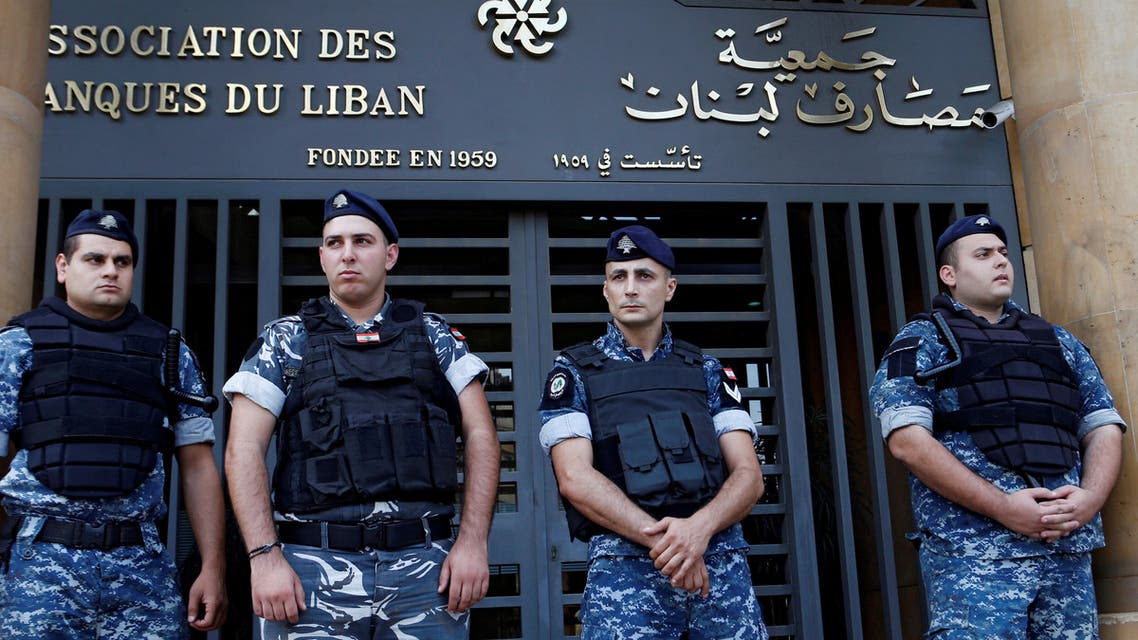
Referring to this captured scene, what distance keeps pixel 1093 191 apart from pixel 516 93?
2569 millimetres

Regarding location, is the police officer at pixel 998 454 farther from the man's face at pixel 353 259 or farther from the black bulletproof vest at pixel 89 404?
the black bulletproof vest at pixel 89 404

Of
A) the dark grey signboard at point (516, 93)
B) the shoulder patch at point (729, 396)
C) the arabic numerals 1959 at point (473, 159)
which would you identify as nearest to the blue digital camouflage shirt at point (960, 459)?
the shoulder patch at point (729, 396)

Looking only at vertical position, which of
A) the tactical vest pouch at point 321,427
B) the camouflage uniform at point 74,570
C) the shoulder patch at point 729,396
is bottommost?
the camouflage uniform at point 74,570

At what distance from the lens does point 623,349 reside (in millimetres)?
3365

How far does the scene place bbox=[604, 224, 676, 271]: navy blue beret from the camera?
333 centimetres

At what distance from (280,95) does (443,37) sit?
2.73 ft

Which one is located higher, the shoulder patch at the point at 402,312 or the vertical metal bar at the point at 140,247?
the vertical metal bar at the point at 140,247

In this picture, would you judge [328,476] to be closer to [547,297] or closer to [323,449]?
[323,449]

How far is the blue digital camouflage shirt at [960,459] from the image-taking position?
3203 mm

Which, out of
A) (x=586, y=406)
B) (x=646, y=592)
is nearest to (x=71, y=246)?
(x=586, y=406)

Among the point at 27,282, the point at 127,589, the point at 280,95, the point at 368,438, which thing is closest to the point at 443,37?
the point at 280,95

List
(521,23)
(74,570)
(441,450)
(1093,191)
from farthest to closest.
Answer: (521,23) → (1093,191) → (441,450) → (74,570)

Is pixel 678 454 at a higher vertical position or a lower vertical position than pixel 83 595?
higher

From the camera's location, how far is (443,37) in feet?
16.4
